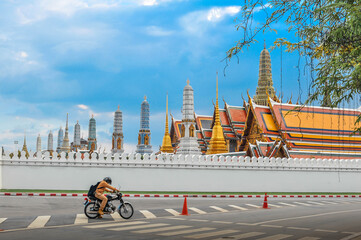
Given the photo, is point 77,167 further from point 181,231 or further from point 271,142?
point 271,142

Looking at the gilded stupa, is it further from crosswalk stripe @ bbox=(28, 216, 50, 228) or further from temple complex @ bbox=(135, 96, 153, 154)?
crosswalk stripe @ bbox=(28, 216, 50, 228)

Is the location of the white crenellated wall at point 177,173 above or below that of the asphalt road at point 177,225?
above

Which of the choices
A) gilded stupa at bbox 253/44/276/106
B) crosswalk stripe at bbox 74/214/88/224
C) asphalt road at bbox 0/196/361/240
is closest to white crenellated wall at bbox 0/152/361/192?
asphalt road at bbox 0/196/361/240

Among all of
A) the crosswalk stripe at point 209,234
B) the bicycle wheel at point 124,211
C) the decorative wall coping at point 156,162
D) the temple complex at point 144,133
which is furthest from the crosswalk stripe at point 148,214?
the temple complex at point 144,133

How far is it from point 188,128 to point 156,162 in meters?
13.0

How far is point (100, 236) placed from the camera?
9109 mm

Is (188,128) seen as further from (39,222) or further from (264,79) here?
(39,222)

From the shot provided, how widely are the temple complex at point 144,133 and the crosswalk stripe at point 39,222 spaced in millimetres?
46568

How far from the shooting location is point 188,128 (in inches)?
1453

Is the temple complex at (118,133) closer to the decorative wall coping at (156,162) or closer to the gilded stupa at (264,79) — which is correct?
the gilded stupa at (264,79)

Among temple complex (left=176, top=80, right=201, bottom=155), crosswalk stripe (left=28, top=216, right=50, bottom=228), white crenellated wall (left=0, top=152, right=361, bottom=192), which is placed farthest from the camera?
temple complex (left=176, top=80, right=201, bottom=155)

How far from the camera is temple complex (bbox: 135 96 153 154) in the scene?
59.3 metres

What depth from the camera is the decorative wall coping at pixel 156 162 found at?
22859 mm

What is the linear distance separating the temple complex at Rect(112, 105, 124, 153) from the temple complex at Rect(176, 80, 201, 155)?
29.7m
